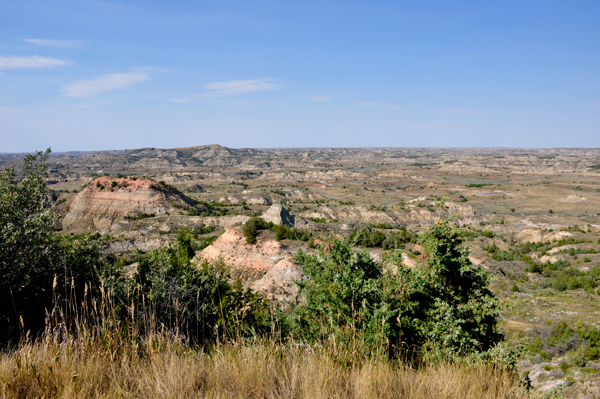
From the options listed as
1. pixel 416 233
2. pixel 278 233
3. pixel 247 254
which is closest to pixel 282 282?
pixel 247 254

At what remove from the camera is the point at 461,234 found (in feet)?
23.7

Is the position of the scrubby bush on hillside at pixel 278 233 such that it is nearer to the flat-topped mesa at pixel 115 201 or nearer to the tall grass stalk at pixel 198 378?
the tall grass stalk at pixel 198 378

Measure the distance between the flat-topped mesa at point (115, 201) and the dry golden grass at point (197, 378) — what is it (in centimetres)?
5197

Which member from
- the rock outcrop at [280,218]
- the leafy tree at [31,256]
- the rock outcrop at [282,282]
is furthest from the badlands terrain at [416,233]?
the leafy tree at [31,256]

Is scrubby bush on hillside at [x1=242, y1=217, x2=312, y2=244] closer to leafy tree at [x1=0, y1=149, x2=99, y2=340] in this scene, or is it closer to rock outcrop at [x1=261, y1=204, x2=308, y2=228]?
rock outcrop at [x1=261, y1=204, x2=308, y2=228]

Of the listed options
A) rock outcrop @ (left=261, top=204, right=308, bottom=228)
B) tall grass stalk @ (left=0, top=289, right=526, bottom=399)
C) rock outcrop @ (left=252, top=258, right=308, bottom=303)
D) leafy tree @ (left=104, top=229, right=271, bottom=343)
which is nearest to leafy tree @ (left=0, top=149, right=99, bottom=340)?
leafy tree @ (left=104, top=229, right=271, bottom=343)

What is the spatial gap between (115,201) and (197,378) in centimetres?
5719

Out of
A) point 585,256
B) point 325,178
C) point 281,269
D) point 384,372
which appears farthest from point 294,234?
point 325,178

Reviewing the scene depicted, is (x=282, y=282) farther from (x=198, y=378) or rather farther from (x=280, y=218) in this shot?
(x=280, y=218)

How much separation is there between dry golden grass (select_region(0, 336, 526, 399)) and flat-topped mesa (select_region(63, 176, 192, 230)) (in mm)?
51971

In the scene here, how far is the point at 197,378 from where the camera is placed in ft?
12.0

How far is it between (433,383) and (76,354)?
4102 mm

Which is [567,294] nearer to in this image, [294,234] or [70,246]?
[294,234]

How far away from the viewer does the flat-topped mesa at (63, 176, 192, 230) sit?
51.2 meters
